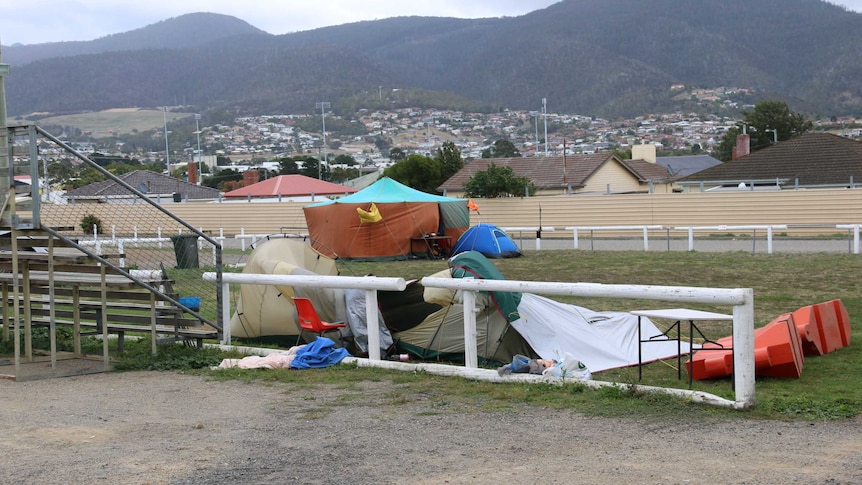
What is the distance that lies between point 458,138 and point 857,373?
164m

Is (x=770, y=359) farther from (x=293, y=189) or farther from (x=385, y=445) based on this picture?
(x=293, y=189)

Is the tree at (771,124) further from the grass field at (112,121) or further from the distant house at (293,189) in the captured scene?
the grass field at (112,121)

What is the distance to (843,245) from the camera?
2583cm

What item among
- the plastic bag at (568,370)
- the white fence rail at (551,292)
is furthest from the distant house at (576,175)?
the plastic bag at (568,370)

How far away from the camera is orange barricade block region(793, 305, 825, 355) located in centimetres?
944

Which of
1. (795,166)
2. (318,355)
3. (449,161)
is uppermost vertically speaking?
(449,161)

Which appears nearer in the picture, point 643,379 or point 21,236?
point 643,379

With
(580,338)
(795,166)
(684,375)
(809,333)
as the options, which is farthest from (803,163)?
(684,375)

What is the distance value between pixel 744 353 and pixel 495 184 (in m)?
33.1

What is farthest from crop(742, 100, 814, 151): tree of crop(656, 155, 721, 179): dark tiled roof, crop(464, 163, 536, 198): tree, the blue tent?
the blue tent

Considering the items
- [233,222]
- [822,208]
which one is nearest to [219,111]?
[233,222]

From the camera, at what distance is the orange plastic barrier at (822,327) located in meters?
9.51

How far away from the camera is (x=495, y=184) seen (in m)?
40.1

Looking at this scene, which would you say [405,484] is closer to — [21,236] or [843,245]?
[21,236]
